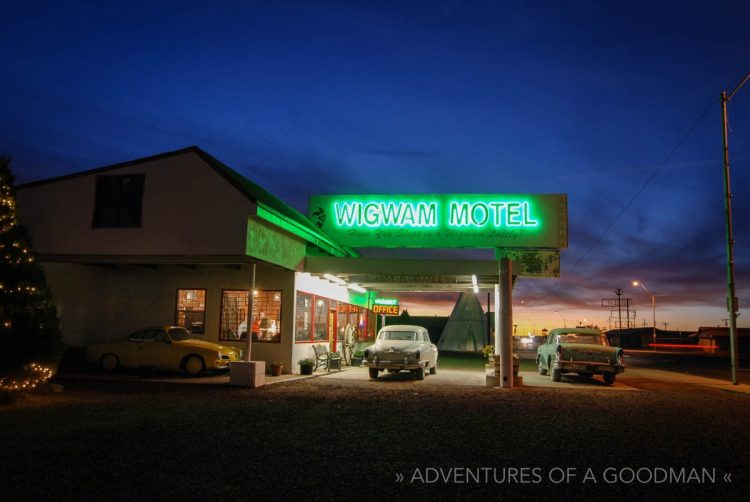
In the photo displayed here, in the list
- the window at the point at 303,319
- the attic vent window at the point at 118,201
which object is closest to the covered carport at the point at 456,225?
the window at the point at 303,319

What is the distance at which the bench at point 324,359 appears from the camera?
65.6 feet

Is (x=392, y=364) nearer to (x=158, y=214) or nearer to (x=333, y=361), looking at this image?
(x=333, y=361)

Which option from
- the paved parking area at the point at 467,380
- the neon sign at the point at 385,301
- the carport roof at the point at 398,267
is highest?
the carport roof at the point at 398,267

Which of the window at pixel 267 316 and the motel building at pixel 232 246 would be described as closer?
the motel building at pixel 232 246

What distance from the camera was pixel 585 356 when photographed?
18109 mm

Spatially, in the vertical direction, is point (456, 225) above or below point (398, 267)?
above

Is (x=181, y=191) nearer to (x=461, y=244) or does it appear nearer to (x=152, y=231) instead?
(x=152, y=231)

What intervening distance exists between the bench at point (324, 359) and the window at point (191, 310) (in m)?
3.84

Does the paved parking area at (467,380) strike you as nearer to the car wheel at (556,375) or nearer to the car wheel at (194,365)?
the car wheel at (556,375)

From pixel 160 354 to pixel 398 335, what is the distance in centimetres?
724

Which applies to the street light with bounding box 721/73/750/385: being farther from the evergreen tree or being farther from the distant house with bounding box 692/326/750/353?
the distant house with bounding box 692/326/750/353

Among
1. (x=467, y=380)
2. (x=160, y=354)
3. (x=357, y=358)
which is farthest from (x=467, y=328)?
(x=160, y=354)

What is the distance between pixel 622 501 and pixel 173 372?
14.8m

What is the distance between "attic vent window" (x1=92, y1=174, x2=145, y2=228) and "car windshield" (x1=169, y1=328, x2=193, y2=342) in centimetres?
327
